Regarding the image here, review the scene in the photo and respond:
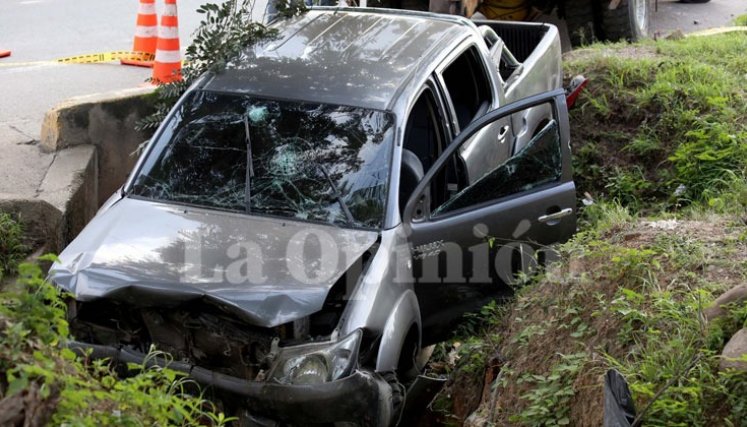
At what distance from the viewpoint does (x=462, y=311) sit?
5211mm

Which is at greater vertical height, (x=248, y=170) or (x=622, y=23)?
(x=248, y=170)

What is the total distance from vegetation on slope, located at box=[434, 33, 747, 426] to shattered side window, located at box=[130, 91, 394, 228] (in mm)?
963

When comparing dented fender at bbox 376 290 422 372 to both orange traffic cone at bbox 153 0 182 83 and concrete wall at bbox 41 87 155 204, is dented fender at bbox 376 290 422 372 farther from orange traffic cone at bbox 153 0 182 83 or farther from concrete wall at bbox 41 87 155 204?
orange traffic cone at bbox 153 0 182 83

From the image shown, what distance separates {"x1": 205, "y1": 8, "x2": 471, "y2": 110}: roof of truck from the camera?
524 centimetres

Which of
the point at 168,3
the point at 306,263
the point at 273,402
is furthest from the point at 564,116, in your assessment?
the point at 168,3

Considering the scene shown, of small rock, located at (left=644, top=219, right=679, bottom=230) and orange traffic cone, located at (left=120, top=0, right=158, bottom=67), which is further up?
orange traffic cone, located at (left=120, top=0, right=158, bottom=67)

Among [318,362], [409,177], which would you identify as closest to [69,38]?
[409,177]

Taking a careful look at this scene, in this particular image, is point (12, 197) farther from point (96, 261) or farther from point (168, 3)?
point (168, 3)

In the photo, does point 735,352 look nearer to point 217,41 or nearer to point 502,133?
point 502,133

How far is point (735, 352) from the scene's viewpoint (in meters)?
3.72

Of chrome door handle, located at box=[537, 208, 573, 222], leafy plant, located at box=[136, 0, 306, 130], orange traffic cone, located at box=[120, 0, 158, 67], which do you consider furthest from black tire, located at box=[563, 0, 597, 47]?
chrome door handle, located at box=[537, 208, 573, 222]

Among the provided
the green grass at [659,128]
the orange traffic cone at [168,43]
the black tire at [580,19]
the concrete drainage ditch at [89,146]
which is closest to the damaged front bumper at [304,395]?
the concrete drainage ditch at [89,146]

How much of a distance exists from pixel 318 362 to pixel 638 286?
1.58 m

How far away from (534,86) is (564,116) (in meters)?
1.73
